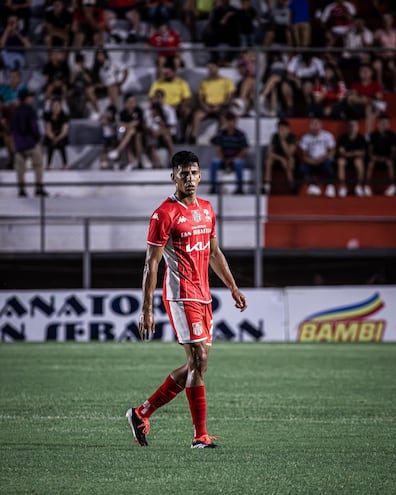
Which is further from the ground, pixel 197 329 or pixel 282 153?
pixel 282 153

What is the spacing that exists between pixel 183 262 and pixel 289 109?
13.4 m

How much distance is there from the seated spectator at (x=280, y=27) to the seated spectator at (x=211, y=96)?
11.6ft

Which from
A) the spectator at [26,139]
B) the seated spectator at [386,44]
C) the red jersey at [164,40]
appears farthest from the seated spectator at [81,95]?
the seated spectator at [386,44]

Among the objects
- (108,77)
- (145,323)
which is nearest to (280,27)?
(108,77)

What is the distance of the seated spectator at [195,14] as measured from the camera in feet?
79.6

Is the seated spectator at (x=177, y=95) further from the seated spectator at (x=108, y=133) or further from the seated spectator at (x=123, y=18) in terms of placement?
the seated spectator at (x=123, y=18)

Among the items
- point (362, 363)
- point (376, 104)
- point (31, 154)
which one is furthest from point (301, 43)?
point (362, 363)

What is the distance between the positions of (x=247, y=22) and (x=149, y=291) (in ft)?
53.7

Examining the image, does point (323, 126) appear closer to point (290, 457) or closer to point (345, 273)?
point (345, 273)

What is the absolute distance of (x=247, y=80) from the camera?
21.0 m

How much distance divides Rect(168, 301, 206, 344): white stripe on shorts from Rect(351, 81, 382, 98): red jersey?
14.2 metres

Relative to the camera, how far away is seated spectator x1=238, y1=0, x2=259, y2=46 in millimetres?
23328

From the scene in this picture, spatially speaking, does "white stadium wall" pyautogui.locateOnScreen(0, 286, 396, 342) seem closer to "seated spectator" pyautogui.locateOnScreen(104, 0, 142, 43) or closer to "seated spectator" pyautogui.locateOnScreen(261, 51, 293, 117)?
"seated spectator" pyautogui.locateOnScreen(261, 51, 293, 117)

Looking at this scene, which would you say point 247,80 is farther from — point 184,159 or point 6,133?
point 184,159
